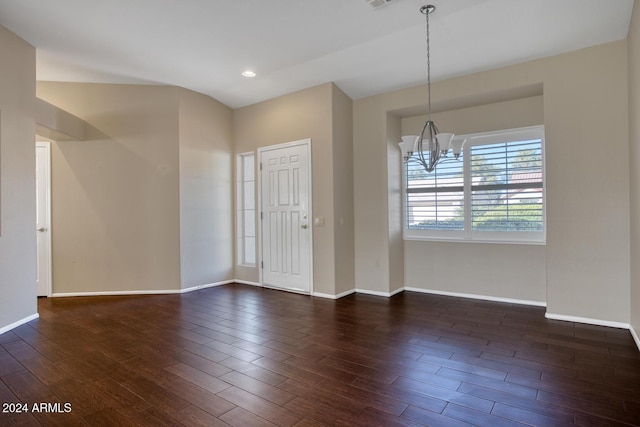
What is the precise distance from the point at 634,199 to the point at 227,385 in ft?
12.1

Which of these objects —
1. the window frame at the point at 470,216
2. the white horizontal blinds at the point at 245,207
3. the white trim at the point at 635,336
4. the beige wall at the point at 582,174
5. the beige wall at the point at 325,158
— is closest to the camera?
the white trim at the point at 635,336

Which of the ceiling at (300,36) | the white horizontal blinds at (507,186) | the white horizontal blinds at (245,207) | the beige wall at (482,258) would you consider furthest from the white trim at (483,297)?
the ceiling at (300,36)

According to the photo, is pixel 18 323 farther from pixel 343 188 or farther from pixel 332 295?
pixel 343 188

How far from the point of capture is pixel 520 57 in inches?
152

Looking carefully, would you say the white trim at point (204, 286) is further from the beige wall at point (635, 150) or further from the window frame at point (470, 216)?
the beige wall at point (635, 150)

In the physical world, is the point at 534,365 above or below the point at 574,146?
below

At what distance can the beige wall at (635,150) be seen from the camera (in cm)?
290

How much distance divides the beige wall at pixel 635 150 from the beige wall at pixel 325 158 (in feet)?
9.96

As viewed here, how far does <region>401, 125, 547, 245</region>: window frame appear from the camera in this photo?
14.0ft

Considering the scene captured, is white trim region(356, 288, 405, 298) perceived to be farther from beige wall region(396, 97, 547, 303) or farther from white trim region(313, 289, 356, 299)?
beige wall region(396, 97, 547, 303)

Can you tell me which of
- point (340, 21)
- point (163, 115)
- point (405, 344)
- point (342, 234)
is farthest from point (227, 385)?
point (163, 115)

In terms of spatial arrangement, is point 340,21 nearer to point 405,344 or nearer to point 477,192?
point 477,192

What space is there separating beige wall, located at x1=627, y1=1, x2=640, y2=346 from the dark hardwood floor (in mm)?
407

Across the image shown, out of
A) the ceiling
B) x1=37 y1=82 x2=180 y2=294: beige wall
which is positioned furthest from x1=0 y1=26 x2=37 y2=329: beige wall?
x1=37 y1=82 x2=180 y2=294: beige wall
